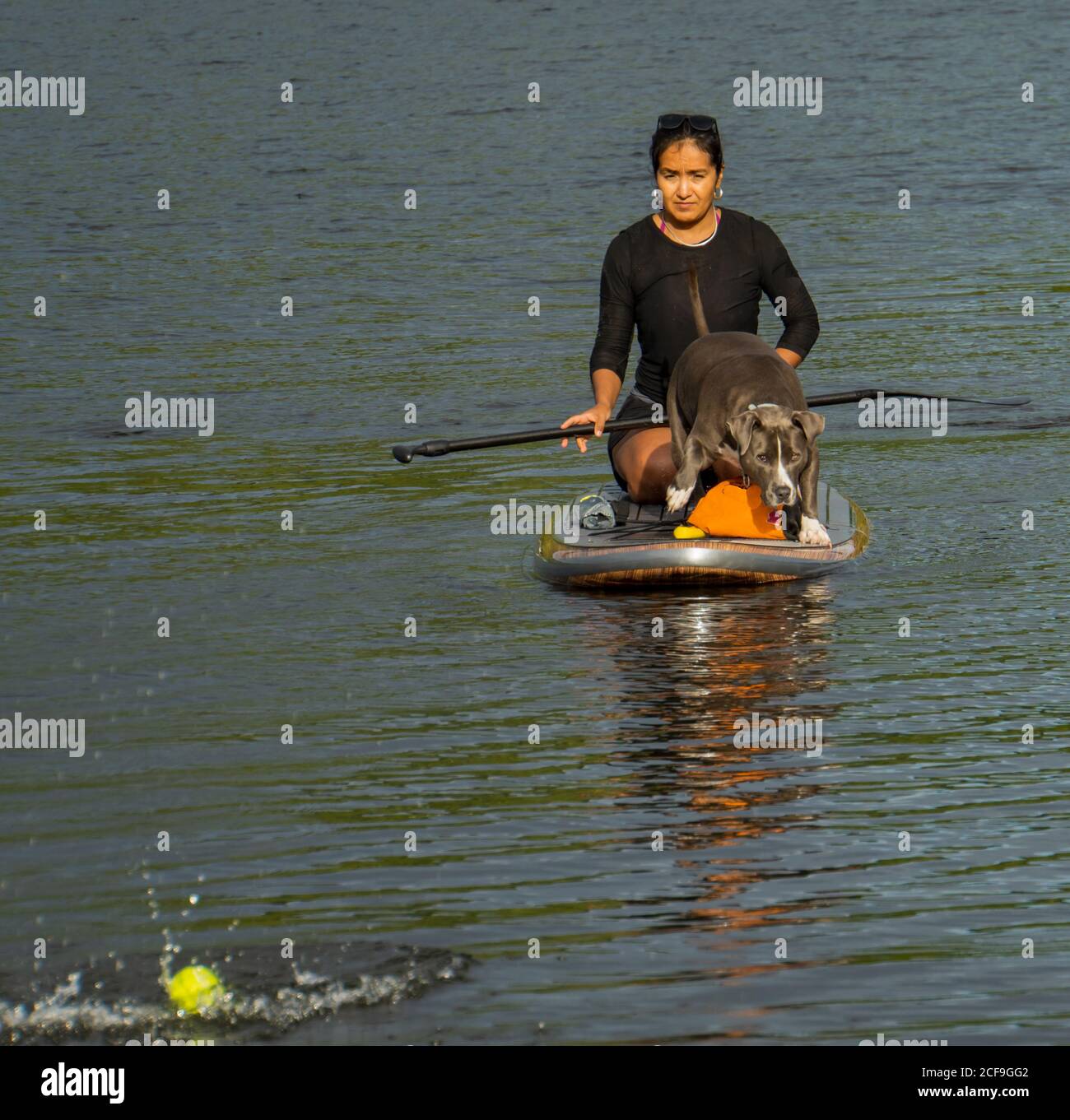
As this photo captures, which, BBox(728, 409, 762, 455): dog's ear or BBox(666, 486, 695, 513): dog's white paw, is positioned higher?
BBox(728, 409, 762, 455): dog's ear

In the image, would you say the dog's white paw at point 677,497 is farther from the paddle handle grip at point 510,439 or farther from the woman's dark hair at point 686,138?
the woman's dark hair at point 686,138

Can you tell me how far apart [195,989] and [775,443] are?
17.3 ft

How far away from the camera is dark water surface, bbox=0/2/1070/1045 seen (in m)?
6.90

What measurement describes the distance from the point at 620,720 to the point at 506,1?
4289 cm

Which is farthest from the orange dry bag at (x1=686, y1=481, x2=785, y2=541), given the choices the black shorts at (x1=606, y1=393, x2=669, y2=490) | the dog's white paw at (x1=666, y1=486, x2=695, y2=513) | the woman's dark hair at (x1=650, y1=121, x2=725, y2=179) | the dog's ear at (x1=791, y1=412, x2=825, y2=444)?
the woman's dark hair at (x1=650, y1=121, x2=725, y2=179)

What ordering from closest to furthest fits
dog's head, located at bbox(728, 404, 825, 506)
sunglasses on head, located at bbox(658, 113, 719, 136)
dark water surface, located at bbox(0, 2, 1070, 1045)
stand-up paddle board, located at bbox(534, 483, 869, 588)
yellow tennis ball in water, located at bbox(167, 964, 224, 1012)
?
yellow tennis ball in water, located at bbox(167, 964, 224, 1012) < dark water surface, located at bbox(0, 2, 1070, 1045) < dog's head, located at bbox(728, 404, 825, 506) < stand-up paddle board, located at bbox(534, 483, 869, 588) < sunglasses on head, located at bbox(658, 113, 719, 136)

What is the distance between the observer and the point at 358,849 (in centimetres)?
805

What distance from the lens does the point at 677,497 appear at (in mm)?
11875

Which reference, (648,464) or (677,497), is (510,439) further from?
(677,497)

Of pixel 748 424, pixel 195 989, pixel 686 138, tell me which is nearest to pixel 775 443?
pixel 748 424

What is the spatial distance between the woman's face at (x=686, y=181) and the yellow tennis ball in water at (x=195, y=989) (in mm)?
6255

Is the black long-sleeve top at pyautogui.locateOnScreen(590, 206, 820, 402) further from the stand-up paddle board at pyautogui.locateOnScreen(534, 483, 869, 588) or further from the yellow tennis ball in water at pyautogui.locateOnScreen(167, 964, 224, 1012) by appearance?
the yellow tennis ball in water at pyautogui.locateOnScreen(167, 964, 224, 1012)

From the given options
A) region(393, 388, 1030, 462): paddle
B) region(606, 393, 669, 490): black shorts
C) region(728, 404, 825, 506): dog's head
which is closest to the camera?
region(728, 404, 825, 506): dog's head

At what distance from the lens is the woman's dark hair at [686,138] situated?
38.5 feet
